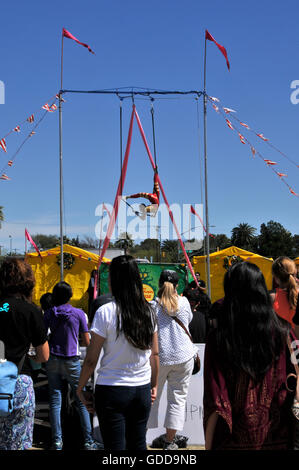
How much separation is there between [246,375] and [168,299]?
8.15 feet

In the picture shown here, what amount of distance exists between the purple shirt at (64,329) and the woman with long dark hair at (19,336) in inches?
64.5

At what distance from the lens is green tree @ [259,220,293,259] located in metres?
74.7

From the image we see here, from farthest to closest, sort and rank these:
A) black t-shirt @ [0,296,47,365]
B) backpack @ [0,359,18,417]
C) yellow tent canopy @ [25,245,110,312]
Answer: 1. yellow tent canopy @ [25,245,110,312]
2. black t-shirt @ [0,296,47,365]
3. backpack @ [0,359,18,417]

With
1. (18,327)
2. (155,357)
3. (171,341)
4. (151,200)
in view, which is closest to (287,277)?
(155,357)

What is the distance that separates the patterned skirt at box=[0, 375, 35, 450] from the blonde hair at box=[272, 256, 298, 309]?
1998 mm

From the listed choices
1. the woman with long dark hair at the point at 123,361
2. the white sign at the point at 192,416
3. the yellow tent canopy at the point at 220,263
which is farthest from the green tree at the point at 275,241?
the woman with long dark hair at the point at 123,361

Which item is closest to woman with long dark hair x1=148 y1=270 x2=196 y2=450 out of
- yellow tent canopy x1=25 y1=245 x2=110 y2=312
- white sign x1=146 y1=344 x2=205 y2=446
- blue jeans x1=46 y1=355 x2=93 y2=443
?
white sign x1=146 y1=344 x2=205 y2=446

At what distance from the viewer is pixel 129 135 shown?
9734 mm

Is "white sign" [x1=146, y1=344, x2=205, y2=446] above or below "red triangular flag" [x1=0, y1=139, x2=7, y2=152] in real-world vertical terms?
below

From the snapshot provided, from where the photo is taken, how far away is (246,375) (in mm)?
2127

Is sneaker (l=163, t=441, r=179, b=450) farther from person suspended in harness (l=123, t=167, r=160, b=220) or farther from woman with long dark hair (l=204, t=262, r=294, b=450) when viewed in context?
person suspended in harness (l=123, t=167, r=160, b=220)

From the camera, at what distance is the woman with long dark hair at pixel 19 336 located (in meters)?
2.86
